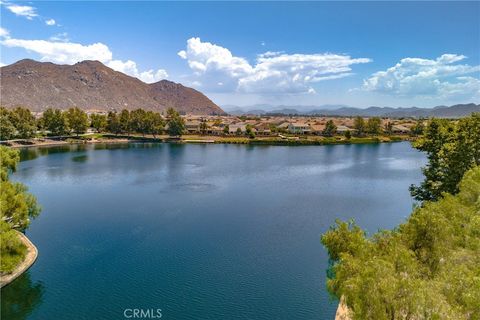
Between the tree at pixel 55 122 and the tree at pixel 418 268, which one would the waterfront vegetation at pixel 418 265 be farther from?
the tree at pixel 55 122

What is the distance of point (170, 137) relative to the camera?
486 feet

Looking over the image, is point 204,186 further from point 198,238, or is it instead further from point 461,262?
point 461,262

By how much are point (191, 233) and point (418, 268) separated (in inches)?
1028

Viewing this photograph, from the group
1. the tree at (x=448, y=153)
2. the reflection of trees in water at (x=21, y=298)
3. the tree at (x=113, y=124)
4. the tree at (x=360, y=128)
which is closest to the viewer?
the reflection of trees in water at (x=21, y=298)

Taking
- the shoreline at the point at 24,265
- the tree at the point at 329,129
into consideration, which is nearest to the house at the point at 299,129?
the tree at the point at 329,129

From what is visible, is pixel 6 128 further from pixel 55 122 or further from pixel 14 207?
pixel 14 207

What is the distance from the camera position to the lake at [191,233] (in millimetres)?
26781

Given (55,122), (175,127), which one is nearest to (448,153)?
(175,127)

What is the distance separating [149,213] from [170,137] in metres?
103

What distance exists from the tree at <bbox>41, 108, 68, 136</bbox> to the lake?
50348 mm

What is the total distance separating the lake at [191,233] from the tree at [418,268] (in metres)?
6.96

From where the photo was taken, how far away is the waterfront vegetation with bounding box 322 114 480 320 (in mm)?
13391

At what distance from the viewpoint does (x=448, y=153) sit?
40094mm

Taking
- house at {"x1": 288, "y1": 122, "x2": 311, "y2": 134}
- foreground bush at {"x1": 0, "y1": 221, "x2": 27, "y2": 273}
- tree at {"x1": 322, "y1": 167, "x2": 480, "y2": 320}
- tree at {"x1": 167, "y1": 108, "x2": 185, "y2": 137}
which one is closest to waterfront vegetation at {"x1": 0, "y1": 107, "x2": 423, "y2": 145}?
tree at {"x1": 167, "y1": 108, "x2": 185, "y2": 137}
